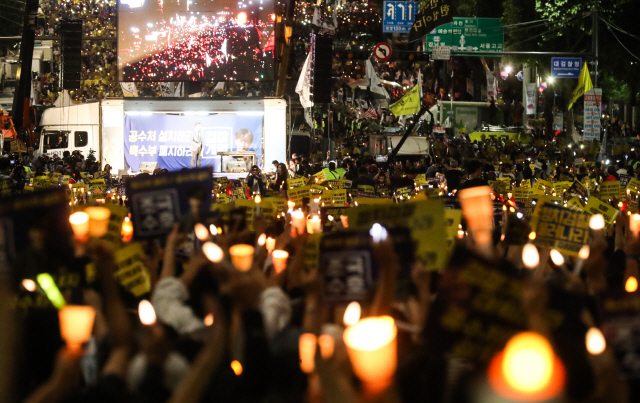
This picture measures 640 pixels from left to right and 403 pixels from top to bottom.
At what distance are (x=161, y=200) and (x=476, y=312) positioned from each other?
96.5 inches

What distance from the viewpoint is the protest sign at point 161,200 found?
16.0 feet

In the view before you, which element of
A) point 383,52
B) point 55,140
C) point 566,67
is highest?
point 566,67

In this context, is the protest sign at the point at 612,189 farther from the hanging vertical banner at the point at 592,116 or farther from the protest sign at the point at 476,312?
the hanging vertical banner at the point at 592,116

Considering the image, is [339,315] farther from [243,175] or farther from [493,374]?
[243,175]

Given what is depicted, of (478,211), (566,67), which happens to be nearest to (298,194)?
(478,211)

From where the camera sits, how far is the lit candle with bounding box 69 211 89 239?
432 cm

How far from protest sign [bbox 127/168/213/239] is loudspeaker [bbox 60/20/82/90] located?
18.1 meters

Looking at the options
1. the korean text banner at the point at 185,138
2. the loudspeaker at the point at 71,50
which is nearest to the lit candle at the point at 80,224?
the loudspeaker at the point at 71,50

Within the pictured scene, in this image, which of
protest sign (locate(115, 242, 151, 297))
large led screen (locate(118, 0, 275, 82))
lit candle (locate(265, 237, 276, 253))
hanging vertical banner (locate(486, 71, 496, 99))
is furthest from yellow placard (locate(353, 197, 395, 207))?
hanging vertical banner (locate(486, 71, 496, 99))

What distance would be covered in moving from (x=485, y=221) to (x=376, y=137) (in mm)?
31300

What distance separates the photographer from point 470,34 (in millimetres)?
27062

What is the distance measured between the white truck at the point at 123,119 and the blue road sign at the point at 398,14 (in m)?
4.22

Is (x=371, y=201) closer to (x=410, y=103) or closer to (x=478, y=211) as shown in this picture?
(x=478, y=211)

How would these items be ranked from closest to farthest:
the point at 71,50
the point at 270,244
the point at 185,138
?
the point at 270,244 < the point at 71,50 < the point at 185,138
